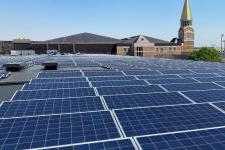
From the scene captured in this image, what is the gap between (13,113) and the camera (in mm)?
9406

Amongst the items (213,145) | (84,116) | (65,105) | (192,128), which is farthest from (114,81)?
(213,145)

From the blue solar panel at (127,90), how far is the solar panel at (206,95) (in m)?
1.68

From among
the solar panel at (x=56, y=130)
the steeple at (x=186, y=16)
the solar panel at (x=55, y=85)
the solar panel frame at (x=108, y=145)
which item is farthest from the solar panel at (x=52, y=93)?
the steeple at (x=186, y=16)

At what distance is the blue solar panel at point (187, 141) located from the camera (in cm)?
677

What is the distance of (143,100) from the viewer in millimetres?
11391

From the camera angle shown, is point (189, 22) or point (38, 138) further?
point (189, 22)

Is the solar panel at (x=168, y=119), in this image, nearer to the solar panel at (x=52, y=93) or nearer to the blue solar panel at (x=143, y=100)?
the blue solar panel at (x=143, y=100)

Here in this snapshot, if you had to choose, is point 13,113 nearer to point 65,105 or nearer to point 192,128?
point 65,105

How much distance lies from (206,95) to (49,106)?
7.31m

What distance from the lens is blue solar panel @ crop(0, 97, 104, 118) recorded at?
958cm

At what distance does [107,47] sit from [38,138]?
11468 cm

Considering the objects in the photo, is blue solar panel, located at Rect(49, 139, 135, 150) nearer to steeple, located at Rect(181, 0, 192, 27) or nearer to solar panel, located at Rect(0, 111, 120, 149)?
solar panel, located at Rect(0, 111, 120, 149)

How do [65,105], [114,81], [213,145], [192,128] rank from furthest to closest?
[114,81] < [65,105] < [192,128] < [213,145]

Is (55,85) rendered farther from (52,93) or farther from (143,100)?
(143,100)
